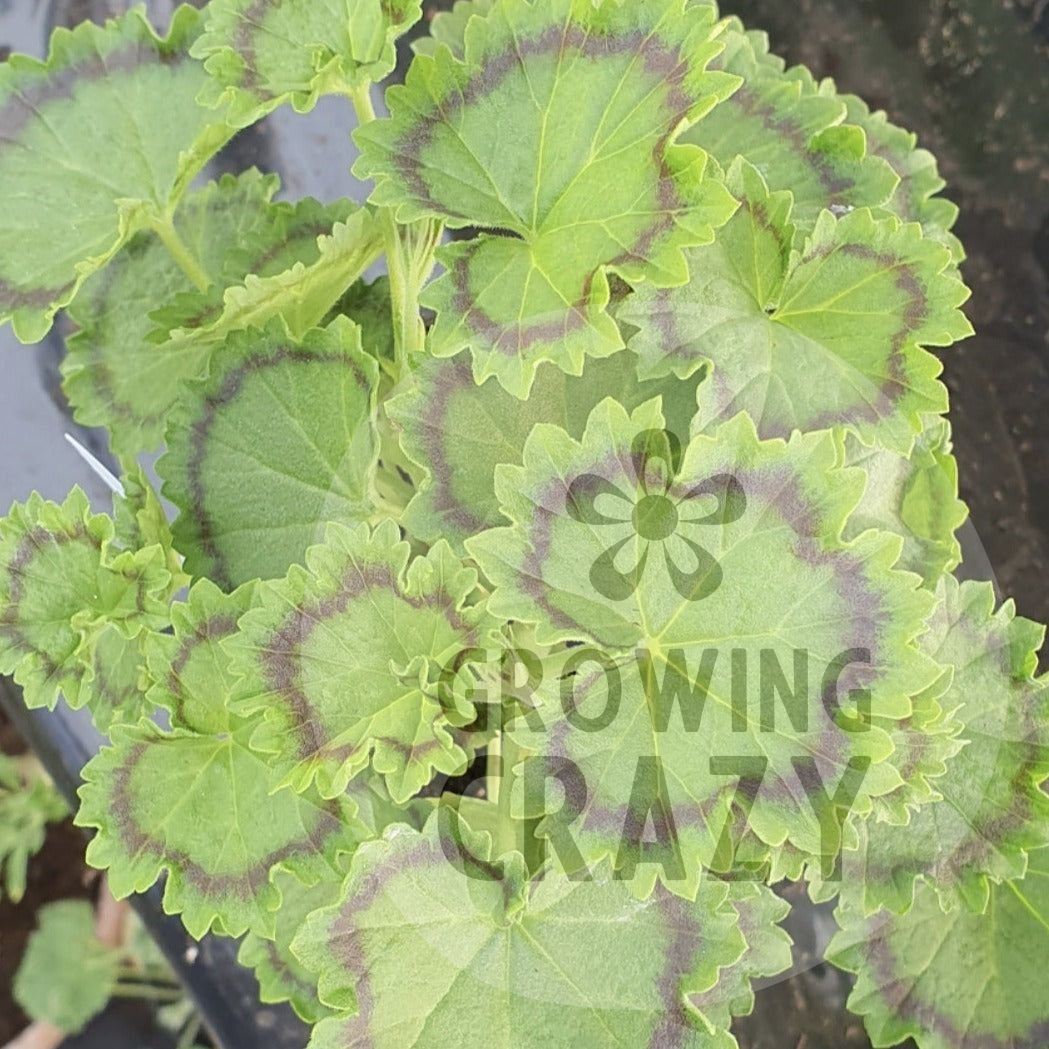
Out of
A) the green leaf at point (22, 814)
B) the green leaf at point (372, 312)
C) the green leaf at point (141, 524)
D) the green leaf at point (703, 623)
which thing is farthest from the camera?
the green leaf at point (22, 814)

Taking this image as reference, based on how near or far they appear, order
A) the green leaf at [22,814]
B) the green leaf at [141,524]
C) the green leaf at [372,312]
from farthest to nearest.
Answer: the green leaf at [22,814], the green leaf at [372,312], the green leaf at [141,524]

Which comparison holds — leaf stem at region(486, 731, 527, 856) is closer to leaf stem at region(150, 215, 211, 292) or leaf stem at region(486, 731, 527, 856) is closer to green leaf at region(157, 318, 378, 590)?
green leaf at region(157, 318, 378, 590)

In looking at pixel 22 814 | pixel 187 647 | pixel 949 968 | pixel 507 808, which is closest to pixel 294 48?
pixel 187 647

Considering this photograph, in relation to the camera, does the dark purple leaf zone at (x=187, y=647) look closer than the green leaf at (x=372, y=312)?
Yes

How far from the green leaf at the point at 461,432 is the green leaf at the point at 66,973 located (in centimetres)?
110

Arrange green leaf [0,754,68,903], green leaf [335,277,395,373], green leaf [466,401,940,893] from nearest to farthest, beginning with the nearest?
1. green leaf [466,401,940,893]
2. green leaf [335,277,395,373]
3. green leaf [0,754,68,903]

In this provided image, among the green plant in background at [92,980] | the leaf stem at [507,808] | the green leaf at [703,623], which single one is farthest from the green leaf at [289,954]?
the green plant in background at [92,980]

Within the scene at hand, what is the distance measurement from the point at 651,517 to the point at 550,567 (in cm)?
6

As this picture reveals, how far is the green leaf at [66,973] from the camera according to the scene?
4.97 feet

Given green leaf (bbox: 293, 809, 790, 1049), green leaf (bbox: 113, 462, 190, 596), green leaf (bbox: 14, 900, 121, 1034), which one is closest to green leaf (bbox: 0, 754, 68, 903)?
green leaf (bbox: 14, 900, 121, 1034)

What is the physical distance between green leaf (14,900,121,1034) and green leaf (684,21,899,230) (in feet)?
4.11

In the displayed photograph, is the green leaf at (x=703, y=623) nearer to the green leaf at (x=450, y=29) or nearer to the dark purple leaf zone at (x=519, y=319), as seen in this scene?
the dark purple leaf zone at (x=519, y=319)

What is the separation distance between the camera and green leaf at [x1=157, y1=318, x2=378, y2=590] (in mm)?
729

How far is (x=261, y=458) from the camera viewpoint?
2.43ft
